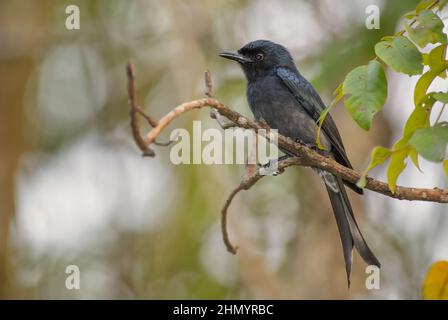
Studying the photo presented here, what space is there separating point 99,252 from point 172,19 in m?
2.75

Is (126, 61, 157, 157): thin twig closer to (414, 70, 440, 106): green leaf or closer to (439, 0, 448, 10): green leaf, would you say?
(414, 70, 440, 106): green leaf

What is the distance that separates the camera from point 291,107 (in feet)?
15.3

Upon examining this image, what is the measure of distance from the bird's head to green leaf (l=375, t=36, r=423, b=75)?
2.80 m

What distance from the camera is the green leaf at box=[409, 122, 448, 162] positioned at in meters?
1.93

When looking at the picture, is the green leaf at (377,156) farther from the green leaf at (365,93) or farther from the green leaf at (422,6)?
the green leaf at (422,6)

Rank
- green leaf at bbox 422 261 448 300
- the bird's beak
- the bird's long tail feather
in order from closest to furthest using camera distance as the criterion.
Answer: green leaf at bbox 422 261 448 300
the bird's long tail feather
the bird's beak

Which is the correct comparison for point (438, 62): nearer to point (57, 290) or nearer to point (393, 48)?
point (393, 48)

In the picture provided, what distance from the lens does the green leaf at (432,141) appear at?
6.33 feet

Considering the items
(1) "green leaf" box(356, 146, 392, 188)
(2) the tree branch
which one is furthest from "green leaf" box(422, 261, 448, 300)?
(1) "green leaf" box(356, 146, 392, 188)

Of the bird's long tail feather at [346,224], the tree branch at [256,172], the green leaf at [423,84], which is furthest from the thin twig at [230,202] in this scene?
the green leaf at [423,84]
